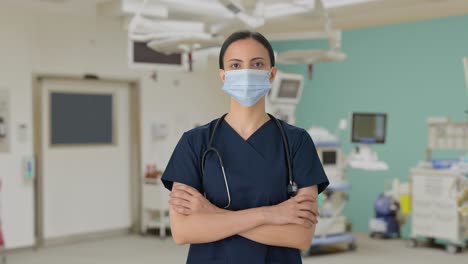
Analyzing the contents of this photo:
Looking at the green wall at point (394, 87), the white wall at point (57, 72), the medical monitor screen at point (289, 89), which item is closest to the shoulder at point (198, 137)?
the white wall at point (57, 72)

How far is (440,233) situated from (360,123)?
145cm

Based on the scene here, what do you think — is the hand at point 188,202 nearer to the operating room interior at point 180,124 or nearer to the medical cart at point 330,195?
the operating room interior at point 180,124

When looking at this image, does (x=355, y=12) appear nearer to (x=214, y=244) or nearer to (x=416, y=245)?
(x=416, y=245)

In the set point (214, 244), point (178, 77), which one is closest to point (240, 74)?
Answer: point (214, 244)

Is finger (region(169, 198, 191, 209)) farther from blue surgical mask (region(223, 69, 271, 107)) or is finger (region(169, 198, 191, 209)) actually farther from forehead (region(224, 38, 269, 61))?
forehead (region(224, 38, 269, 61))

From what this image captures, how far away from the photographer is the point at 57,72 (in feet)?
20.6

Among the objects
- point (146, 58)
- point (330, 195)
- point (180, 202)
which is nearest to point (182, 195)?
point (180, 202)

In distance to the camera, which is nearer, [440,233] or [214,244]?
[214,244]

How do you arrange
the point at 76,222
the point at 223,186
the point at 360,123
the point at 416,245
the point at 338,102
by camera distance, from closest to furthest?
the point at 223,186 → the point at 360,123 → the point at 416,245 → the point at 76,222 → the point at 338,102

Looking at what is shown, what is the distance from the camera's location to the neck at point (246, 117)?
155 cm

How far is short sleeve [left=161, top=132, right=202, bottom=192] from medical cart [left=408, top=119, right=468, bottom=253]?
184 inches

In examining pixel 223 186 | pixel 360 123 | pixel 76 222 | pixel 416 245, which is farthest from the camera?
pixel 76 222

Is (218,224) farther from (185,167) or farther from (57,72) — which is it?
(57,72)

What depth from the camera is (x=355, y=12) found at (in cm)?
645
